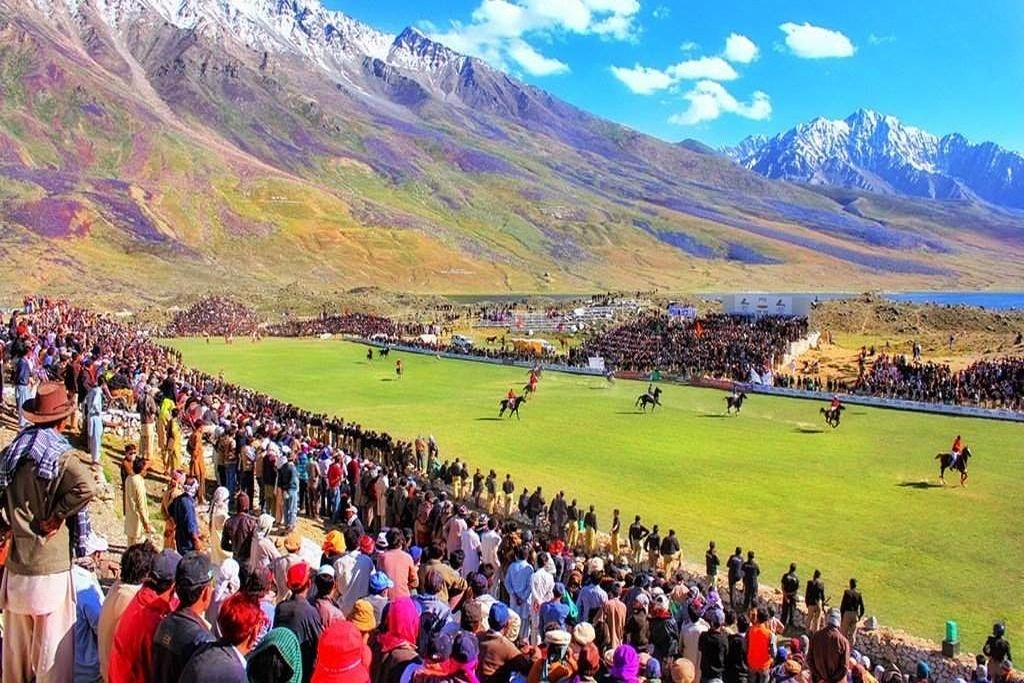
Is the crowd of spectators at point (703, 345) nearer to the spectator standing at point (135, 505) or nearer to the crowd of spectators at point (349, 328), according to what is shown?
the crowd of spectators at point (349, 328)

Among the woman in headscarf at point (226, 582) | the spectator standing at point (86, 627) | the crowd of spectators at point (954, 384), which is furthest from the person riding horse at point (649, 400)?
the spectator standing at point (86, 627)

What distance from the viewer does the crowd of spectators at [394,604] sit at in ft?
20.0

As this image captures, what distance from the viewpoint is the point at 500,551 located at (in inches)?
561

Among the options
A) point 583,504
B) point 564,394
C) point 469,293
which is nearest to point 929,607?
point 583,504

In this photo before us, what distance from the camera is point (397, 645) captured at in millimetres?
7461

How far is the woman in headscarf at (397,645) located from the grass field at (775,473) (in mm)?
11485

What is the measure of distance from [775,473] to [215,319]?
279 ft

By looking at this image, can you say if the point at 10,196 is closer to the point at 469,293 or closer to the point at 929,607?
the point at 469,293

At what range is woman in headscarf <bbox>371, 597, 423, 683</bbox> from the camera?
23.8ft

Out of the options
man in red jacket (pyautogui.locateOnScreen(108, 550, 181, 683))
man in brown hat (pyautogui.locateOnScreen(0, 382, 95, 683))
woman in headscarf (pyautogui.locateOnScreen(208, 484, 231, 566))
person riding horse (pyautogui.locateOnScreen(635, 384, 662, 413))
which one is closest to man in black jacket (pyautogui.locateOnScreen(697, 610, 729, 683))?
man in red jacket (pyautogui.locateOnScreen(108, 550, 181, 683))

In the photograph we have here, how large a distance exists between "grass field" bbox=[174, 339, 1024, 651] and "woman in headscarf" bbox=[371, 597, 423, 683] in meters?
11.5

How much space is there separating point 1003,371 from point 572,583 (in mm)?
43756

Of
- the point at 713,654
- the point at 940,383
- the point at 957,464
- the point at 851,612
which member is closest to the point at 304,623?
the point at 713,654

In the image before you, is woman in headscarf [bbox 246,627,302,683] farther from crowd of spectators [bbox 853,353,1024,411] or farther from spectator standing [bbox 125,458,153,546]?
crowd of spectators [bbox 853,353,1024,411]
